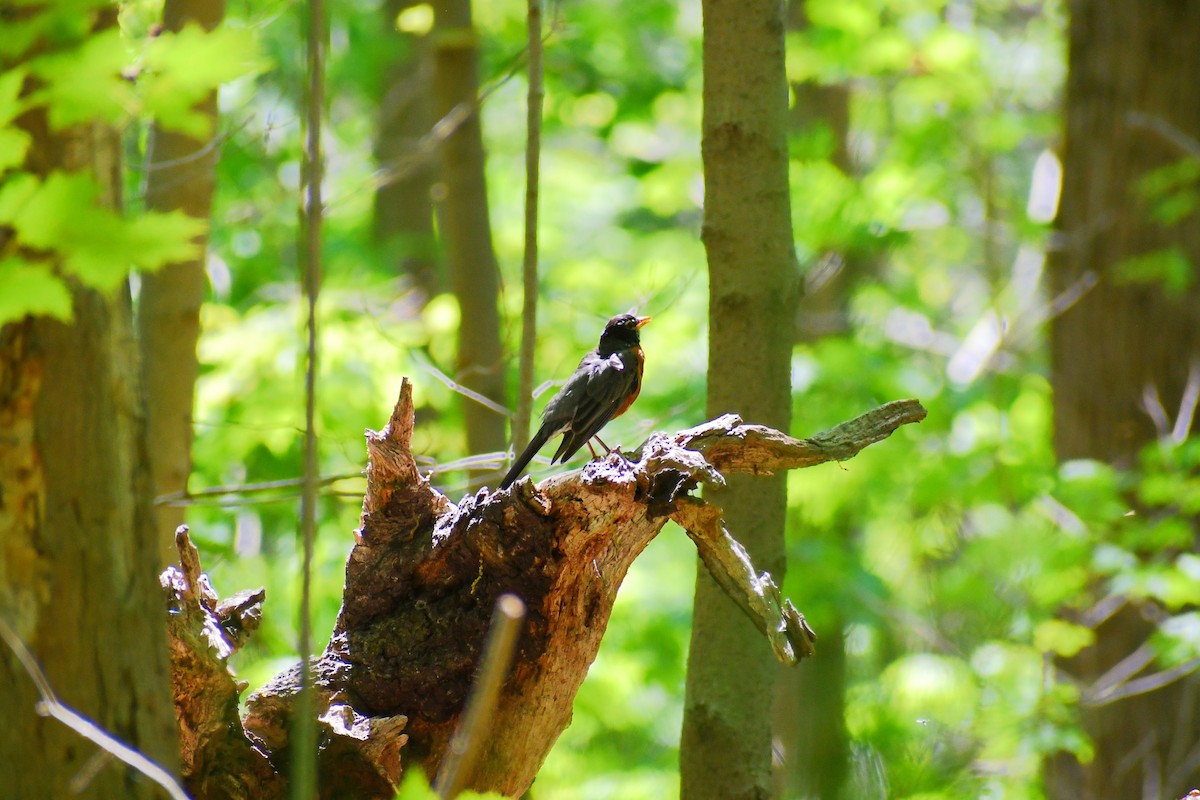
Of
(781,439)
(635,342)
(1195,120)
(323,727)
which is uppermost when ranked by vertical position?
(1195,120)

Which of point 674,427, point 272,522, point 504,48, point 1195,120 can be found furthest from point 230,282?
point 1195,120

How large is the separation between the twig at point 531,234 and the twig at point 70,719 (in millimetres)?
1966

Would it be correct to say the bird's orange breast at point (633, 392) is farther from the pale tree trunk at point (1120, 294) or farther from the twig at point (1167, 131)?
the twig at point (1167, 131)

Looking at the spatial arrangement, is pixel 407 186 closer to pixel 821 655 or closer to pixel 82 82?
pixel 821 655

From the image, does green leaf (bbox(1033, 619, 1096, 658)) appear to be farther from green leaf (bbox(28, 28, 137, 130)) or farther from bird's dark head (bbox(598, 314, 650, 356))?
green leaf (bbox(28, 28, 137, 130))

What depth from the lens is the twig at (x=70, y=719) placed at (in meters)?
1.29

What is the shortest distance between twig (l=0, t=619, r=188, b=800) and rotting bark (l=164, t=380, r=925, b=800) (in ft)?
2.78

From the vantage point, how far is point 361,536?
2455 mm

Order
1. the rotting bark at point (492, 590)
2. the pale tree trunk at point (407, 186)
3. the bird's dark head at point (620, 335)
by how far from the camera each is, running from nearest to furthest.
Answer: the rotting bark at point (492, 590) → the bird's dark head at point (620, 335) → the pale tree trunk at point (407, 186)

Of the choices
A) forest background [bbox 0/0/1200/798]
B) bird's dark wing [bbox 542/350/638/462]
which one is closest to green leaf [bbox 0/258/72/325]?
forest background [bbox 0/0/1200/798]

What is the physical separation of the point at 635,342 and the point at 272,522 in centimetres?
281

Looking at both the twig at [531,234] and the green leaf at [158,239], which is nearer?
the green leaf at [158,239]

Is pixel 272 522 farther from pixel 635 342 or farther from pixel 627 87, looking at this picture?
pixel 627 87

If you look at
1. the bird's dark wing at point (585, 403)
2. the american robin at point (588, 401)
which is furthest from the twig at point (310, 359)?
the bird's dark wing at point (585, 403)
